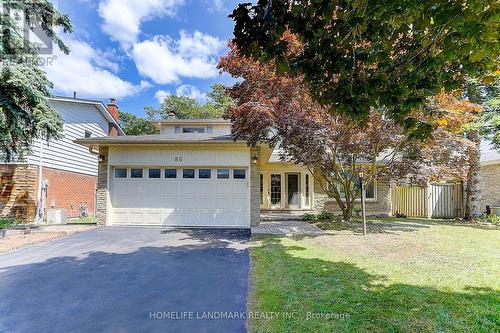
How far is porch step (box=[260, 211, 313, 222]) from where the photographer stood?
13152mm

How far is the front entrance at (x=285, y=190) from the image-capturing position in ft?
50.3

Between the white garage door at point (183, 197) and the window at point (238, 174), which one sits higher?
the window at point (238, 174)

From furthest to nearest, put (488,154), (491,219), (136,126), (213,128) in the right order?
(136,126), (213,128), (488,154), (491,219)

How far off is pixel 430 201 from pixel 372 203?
275 centimetres

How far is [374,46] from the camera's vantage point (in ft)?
12.3

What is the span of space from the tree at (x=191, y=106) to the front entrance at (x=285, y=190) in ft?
63.6

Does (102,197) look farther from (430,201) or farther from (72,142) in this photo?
(430,201)

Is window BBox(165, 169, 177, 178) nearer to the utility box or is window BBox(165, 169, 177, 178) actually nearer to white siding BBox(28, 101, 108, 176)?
the utility box

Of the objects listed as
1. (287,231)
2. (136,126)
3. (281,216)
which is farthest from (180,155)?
(136,126)

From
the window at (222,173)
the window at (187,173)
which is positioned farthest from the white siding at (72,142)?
the window at (222,173)

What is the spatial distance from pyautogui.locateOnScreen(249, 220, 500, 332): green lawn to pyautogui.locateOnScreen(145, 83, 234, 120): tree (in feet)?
92.3

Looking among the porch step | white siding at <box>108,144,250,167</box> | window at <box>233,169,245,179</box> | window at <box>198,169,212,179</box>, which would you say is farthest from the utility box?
the porch step

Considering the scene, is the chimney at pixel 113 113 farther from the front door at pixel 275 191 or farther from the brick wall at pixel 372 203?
the brick wall at pixel 372 203

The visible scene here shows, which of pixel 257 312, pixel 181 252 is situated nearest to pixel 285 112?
pixel 181 252
